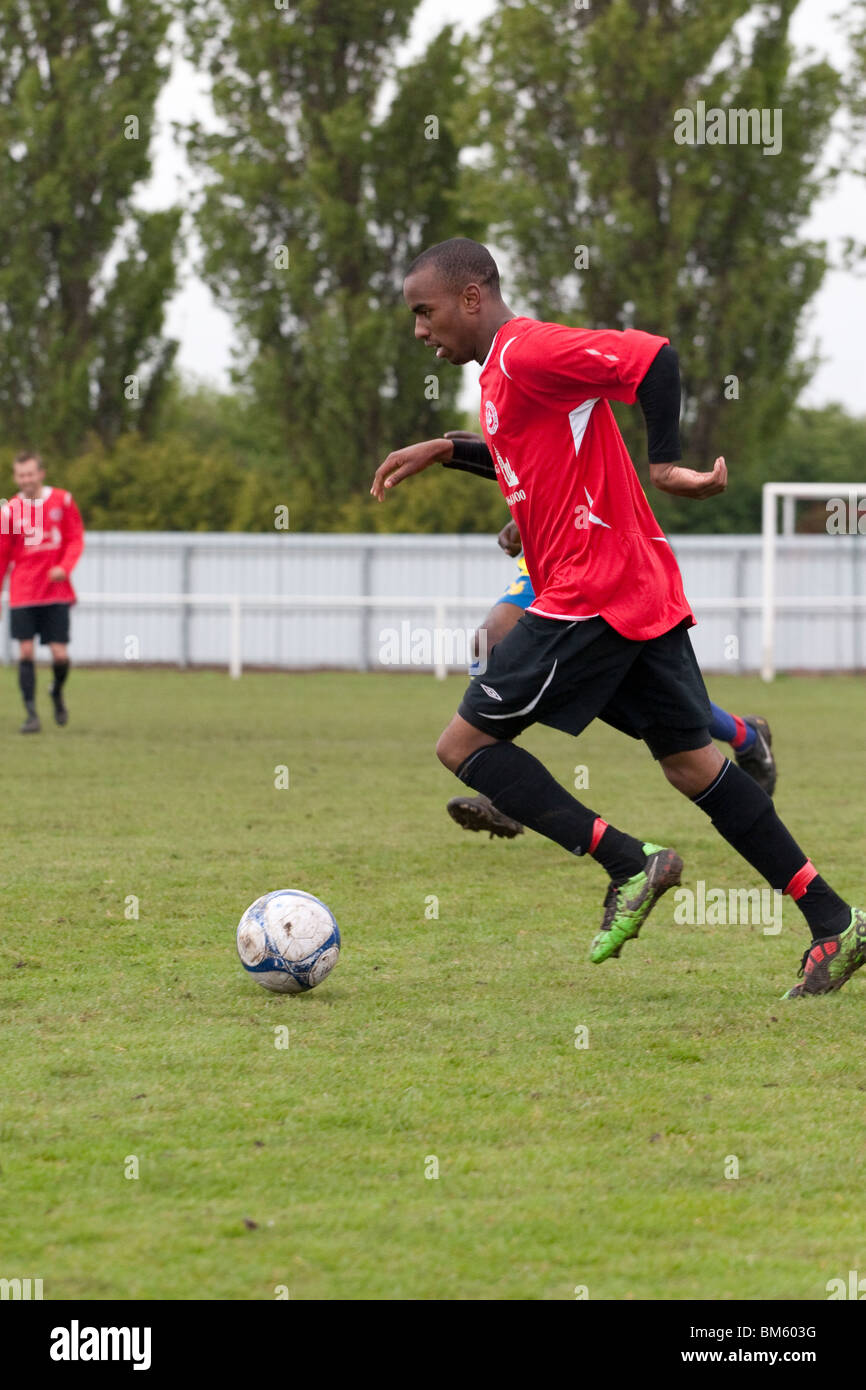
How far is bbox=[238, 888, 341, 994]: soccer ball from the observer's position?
17.2 feet

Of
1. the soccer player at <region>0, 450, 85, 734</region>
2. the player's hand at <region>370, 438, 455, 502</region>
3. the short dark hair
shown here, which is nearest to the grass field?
the player's hand at <region>370, 438, 455, 502</region>

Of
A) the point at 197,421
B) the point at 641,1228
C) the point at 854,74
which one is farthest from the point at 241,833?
the point at 197,421

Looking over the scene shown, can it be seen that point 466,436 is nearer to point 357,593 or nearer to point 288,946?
point 288,946

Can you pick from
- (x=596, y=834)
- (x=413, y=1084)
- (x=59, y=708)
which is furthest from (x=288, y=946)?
(x=59, y=708)

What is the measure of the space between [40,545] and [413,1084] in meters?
11.4

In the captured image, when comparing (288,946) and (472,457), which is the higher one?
(472,457)

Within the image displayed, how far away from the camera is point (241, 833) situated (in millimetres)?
9031

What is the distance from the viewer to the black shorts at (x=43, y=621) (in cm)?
1519

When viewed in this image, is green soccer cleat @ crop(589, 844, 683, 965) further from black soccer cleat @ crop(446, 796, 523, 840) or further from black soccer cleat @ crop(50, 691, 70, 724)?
black soccer cleat @ crop(50, 691, 70, 724)

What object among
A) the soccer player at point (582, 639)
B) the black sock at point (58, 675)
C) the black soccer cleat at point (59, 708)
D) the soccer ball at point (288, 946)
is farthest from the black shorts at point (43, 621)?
the soccer player at point (582, 639)

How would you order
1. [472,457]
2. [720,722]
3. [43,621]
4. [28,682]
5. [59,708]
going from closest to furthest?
[472,457] < [720,722] < [43,621] < [28,682] < [59,708]

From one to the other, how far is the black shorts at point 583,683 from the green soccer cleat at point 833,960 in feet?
→ 2.19

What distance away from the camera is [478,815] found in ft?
22.6

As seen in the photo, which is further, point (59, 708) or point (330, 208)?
point (330, 208)
